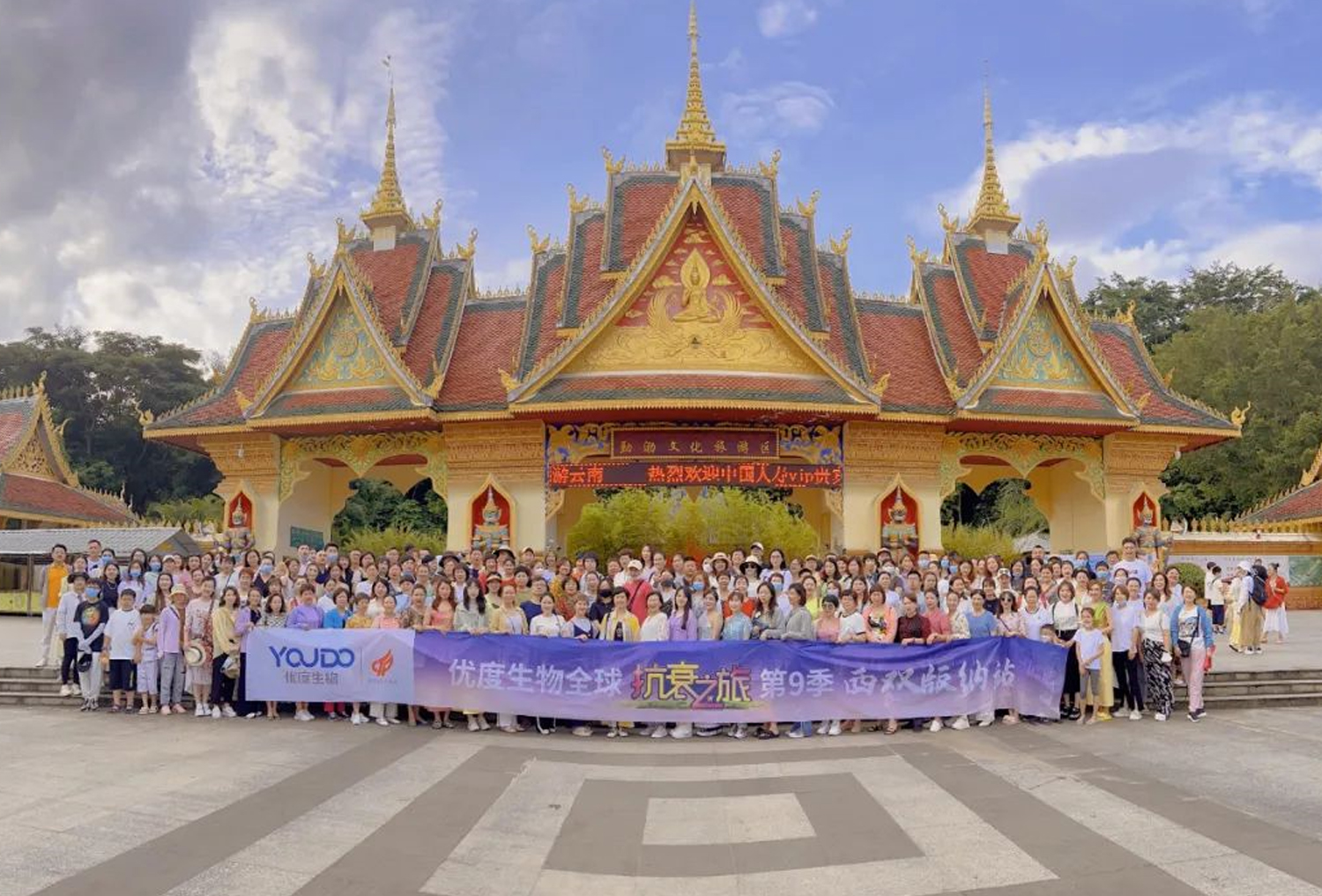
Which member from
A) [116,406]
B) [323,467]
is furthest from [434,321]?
[116,406]

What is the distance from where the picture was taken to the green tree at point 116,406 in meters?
52.5

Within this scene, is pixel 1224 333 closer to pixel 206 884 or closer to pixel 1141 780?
pixel 1141 780

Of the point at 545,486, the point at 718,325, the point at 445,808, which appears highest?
the point at 718,325

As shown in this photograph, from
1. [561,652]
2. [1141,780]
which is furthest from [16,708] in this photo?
[1141,780]

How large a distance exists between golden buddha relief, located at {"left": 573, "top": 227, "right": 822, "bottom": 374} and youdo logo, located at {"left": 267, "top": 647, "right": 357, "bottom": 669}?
9941 millimetres

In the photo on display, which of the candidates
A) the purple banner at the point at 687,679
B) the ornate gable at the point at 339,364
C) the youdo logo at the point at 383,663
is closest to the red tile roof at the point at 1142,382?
the purple banner at the point at 687,679

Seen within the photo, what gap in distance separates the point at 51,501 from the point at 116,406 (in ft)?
81.0

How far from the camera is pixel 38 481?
102 feet

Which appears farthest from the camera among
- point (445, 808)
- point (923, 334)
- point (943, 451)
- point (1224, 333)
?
point (1224, 333)

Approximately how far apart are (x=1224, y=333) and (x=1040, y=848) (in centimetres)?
3821

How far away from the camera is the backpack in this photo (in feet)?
54.7

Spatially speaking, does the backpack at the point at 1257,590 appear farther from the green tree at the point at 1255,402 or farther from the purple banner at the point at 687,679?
the green tree at the point at 1255,402

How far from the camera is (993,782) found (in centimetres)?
860

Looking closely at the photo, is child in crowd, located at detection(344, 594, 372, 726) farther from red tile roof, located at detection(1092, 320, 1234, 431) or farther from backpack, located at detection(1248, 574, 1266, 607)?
red tile roof, located at detection(1092, 320, 1234, 431)
